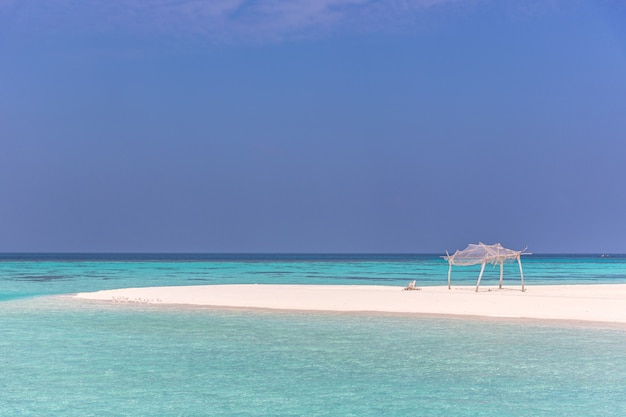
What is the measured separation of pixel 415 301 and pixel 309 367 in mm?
16255

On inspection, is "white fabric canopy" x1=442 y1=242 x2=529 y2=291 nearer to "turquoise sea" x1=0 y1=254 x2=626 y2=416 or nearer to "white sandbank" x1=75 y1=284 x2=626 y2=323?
"white sandbank" x1=75 y1=284 x2=626 y2=323

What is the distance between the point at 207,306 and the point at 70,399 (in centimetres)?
1707

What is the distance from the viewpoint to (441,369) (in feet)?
51.5

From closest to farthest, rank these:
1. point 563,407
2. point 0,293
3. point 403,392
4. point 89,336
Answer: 1. point 563,407
2. point 403,392
3. point 89,336
4. point 0,293

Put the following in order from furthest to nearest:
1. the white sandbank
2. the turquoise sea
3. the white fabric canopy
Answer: the white fabric canopy
the white sandbank
the turquoise sea

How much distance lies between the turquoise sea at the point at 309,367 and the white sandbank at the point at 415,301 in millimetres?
2737

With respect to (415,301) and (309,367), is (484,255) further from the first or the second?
(309,367)

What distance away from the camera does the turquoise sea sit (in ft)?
41.1

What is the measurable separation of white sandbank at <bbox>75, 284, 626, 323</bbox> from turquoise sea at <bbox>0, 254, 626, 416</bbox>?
2737 mm

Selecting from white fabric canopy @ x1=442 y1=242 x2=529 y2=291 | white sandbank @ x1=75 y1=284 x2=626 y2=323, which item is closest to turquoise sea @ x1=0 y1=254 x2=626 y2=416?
white sandbank @ x1=75 y1=284 x2=626 y2=323

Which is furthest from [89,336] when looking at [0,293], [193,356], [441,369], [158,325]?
[0,293]

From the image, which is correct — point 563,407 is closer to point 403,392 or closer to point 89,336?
point 403,392

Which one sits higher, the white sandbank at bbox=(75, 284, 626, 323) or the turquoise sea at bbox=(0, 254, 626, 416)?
the white sandbank at bbox=(75, 284, 626, 323)

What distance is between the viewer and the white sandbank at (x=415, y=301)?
2649 cm
